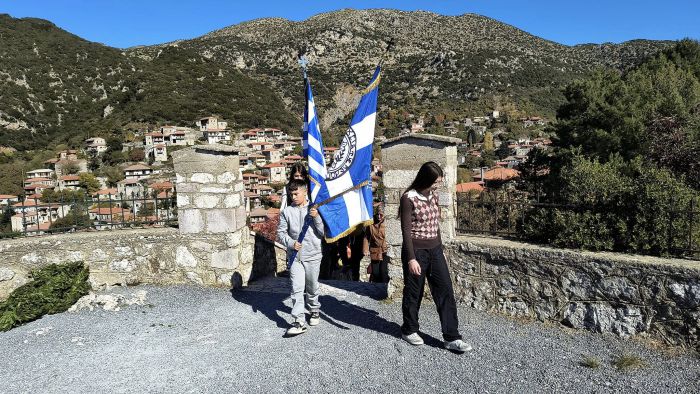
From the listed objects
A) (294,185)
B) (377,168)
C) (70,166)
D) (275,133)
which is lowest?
(294,185)

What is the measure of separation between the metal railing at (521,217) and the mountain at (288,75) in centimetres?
4931

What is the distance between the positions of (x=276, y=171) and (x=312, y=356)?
45.0 metres

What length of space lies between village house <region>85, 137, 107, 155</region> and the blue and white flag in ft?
170

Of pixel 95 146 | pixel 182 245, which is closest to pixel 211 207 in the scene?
pixel 182 245

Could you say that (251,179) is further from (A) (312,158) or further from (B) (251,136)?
(A) (312,158)

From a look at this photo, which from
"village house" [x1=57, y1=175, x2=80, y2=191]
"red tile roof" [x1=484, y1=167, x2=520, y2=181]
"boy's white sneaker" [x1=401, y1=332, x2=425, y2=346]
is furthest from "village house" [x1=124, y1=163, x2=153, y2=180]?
"boy's white sneaker" [x1=401, y1=332, x2=425, y2=346]

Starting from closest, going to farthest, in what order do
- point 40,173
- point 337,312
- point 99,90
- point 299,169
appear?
point 299,169, point 337,312, point 40,173, point 99,90

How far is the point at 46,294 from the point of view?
5.10 metres

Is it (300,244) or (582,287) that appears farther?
(300,244)

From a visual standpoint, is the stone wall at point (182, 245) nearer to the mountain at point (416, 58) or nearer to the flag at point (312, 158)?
the flag at point (312, 158)

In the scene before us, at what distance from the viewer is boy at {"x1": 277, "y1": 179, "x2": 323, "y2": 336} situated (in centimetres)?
440

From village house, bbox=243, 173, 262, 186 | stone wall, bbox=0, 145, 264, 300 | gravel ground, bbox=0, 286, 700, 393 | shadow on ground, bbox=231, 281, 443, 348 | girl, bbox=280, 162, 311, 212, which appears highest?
village house, bbox=243, 173, 262, 186

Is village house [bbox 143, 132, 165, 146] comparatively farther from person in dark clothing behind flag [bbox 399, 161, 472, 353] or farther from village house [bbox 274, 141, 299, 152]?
person in dark clothing behind flag [bbox 399, 161, 472, 353]

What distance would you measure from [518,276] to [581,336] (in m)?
0.78
